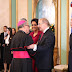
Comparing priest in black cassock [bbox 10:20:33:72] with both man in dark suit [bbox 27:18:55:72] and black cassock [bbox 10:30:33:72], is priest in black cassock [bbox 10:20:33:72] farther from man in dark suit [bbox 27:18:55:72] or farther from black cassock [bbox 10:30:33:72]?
man in dark suit [bbox 27:18:55:72]

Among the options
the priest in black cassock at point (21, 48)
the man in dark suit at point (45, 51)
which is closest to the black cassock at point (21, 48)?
the priest in black cassock at point (21, 48)

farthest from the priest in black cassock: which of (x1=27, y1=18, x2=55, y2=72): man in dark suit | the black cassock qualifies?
(x1=27, y1=18, x2=55, y2=72): man in dark suit

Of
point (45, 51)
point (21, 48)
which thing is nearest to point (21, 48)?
point (21, 48)

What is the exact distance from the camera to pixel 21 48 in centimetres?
339

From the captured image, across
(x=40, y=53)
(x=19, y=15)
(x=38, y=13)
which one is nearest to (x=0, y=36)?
(x=19, y=15)

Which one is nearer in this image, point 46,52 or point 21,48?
point 21,48

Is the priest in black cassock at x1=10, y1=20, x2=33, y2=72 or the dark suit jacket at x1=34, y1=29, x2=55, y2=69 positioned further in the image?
the dark suit jacket at x1=34, y1=29, x2=55, y2=69

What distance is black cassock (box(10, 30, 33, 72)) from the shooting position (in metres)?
3.36

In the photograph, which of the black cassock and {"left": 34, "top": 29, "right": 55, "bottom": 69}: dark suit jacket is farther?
{"left": 34, "top": 29, "right": 55, "bottom": 69}: dark suit jacket

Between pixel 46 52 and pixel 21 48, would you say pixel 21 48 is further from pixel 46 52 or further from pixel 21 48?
pixel 46 52

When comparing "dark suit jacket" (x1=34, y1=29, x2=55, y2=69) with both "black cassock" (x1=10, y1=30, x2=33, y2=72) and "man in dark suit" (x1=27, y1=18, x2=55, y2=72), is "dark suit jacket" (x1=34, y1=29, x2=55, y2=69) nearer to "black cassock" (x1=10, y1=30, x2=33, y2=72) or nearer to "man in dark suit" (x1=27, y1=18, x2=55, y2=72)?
"man in dark suit" (x1=27, y1=18, x2=55, y2=72)

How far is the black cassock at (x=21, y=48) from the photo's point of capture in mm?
3359

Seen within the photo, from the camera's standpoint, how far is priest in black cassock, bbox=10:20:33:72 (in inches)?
132

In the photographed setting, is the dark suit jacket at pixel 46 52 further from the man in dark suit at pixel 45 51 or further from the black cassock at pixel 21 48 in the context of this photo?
the black cassock at pixel 21 48
